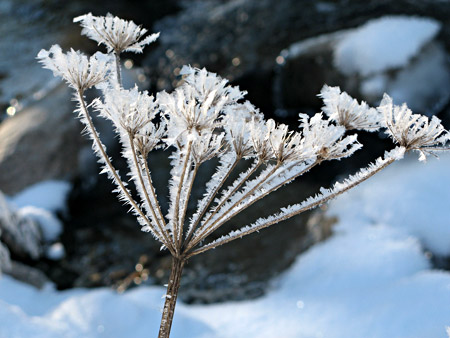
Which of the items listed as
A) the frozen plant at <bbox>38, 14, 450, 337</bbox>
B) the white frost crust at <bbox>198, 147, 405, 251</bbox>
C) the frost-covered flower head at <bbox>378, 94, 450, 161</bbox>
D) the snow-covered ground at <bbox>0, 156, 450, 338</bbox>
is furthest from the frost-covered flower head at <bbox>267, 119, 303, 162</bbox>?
the snow-covered ground at <bbox>0, 156, 450, 338</bbox>

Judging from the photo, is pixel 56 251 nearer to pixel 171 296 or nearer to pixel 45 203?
pixel 45 203

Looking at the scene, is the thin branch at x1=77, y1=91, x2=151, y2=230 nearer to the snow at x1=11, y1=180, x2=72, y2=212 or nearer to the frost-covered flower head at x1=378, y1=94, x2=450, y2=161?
the frost-covered flower head at x1=378, y1=94, x2=450, y2=161

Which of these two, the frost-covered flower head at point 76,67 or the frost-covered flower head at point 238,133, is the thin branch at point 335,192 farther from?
the frost-covered flower head at point 76,67

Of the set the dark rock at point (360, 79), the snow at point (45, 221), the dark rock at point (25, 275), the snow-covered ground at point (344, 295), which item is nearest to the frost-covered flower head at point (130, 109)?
the snow-covered ground at point (344, 295)

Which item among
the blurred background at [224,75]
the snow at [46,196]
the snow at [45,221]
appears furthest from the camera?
the snow at [46,196]

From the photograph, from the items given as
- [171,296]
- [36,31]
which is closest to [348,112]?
[171,296]

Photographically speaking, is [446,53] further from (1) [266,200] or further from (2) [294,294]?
(2) [294,294]

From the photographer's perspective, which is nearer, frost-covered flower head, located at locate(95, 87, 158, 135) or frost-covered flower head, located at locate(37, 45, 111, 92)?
frost-covered flower head, located at locate(95, 87, 158, 135)
